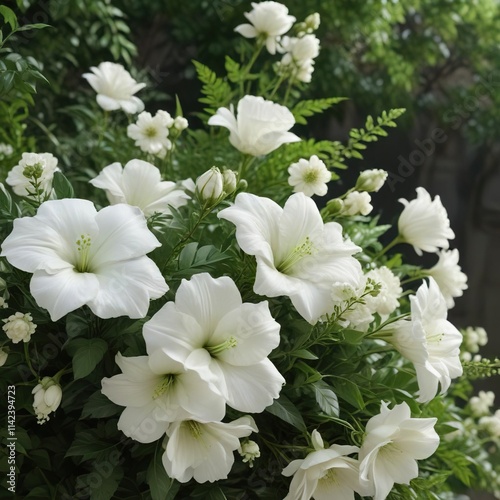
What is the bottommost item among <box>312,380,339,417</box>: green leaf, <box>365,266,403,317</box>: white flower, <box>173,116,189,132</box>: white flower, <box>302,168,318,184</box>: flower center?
<box>312,380,339,417</box>: green leaf

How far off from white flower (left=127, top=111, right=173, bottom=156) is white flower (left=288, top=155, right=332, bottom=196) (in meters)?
0.18

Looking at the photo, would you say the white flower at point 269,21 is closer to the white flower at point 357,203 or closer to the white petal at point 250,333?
the white flower at point 357,203

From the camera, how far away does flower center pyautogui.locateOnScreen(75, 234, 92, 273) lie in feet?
2.00

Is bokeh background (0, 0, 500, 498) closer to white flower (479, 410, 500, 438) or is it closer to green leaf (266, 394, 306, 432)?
white flower (479, 410, 500, 438)

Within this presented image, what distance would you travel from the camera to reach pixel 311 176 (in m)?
0.74

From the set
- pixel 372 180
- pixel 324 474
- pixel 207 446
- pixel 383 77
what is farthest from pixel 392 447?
pixel 383 77

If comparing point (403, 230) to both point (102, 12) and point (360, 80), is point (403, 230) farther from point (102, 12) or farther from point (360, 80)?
point (360, 80)

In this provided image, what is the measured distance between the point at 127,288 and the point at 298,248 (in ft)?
0.55

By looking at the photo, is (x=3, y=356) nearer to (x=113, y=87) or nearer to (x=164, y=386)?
(x=164, y=386)

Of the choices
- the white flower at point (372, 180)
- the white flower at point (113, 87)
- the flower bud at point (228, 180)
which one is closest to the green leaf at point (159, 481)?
the flower bud at point (228, 180)

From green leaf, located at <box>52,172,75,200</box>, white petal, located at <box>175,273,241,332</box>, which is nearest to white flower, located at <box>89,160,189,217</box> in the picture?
green leaf, located at <box>52,172,75,200</box>

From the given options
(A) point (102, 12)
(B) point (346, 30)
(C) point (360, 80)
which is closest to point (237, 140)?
Answer: (A) point (102, 12)

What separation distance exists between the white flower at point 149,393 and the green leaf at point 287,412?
0.32ft

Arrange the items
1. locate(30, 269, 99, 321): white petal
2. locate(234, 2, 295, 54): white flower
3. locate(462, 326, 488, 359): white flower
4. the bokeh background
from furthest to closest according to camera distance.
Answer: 1. the bokeh background
2. locate(462, 326, 488, 359): white flower
3. locate(234, 2, 295, 54): white flower
4. locate(30, 269, 99, 321): white petal
